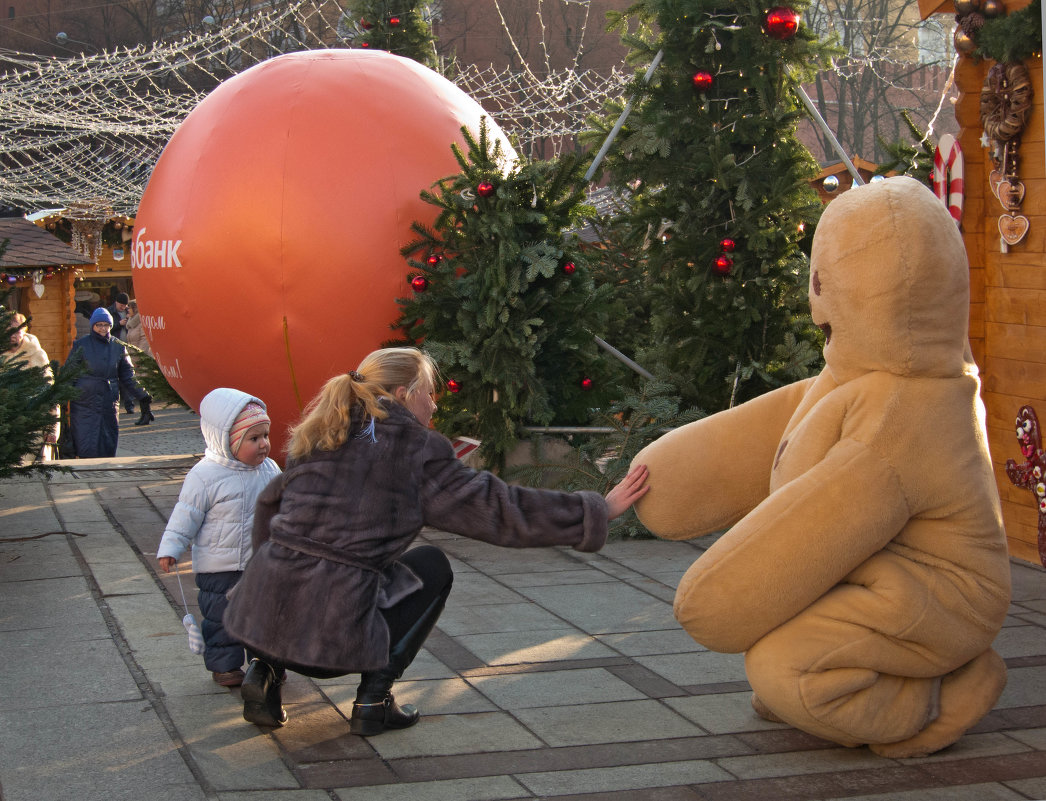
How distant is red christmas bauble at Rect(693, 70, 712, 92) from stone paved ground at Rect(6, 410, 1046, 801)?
3118mm

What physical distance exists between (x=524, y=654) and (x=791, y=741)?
1.37m

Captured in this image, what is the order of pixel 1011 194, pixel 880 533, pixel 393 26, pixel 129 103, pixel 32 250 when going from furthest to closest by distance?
pixel 129 103 < pixel 32 250 < pixel 393 26 < pixel 1011 194 < pixel 880 533

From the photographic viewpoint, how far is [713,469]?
171 inches

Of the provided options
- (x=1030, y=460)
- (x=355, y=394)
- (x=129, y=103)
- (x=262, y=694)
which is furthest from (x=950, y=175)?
(x=129, y=103)

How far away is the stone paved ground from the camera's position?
12.4 ft

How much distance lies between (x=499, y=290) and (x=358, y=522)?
3.50m

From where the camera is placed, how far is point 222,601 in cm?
482

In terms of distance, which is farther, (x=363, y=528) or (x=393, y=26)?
(x=393, y=26)

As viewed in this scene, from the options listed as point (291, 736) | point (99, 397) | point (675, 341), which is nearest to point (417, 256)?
point (675, 341)

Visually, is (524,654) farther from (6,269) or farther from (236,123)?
(6,269)

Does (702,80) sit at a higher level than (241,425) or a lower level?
higher

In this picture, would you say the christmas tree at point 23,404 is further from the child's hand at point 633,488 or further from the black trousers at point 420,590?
the child's hand at point 633,488

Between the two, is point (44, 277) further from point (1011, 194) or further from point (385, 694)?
point (385, 694)

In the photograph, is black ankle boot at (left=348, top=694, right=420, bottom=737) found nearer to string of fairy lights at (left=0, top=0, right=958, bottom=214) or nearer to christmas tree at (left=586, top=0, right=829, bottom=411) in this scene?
christmas tree at (left=586, top=0, right=829, bottom=411)
